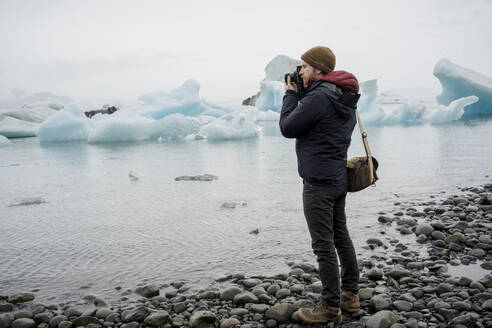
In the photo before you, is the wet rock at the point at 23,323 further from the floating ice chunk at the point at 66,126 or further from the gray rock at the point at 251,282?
the floating ice chunk at the point at 66,126

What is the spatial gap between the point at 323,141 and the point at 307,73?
1.32 feet

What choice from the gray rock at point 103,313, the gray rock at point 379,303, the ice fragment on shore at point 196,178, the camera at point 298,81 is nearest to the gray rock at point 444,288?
the gray rock at point 379,303

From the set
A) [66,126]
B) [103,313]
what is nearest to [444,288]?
[103,313]

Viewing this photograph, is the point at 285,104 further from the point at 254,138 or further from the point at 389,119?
the point at 389,119

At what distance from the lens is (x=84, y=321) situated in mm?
2652

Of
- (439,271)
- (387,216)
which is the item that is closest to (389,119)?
(387,216)

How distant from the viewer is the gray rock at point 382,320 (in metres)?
2.39

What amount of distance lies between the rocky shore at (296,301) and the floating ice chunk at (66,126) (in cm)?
1801

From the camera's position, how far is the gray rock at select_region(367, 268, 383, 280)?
312 cm

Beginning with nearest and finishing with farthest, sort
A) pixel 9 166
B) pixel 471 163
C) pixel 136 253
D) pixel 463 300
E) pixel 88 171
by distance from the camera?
pixel 463 300, pixel 136 253, pixel 471 163, pixel 88 171, pixel 9 166

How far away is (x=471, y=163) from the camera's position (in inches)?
346

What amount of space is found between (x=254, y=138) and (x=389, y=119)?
39.2 feet

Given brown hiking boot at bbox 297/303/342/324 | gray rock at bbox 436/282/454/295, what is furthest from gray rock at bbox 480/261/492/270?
brown hiking boot at bbox 297/303/342/324

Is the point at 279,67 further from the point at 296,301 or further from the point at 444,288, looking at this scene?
the point at 296,301
